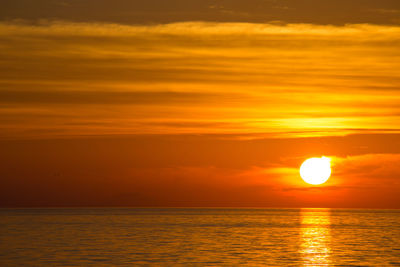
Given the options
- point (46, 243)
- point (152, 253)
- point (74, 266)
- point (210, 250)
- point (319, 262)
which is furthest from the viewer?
point (46, 243)

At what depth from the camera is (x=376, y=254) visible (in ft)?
273

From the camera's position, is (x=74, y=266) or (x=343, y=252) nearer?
(x=74, y=266)

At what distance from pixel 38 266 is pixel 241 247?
3346 centimetres

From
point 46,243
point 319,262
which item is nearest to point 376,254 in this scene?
point 319,262

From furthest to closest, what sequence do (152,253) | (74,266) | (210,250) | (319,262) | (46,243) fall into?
(46,243) → (210,250) → (152,253) → (319,262) → (74,266)

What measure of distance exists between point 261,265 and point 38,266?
78.3 feet

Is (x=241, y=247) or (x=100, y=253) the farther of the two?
(x=241, y=247)

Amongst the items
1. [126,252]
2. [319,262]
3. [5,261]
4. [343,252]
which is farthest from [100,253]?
[343,252]

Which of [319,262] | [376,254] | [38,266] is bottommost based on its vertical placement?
[38,266]

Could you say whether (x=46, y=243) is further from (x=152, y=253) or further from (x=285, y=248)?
(x=285, y=248)

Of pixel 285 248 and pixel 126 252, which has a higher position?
pixel 285 248

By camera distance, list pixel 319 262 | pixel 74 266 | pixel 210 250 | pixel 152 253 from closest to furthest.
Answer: pixel 74 266 < pixel 319 262 < pixel 152 253 < pixel 210 250

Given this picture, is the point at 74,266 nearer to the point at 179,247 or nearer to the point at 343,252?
the point at 179,247

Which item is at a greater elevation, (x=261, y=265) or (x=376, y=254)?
(x=376, y=254)
